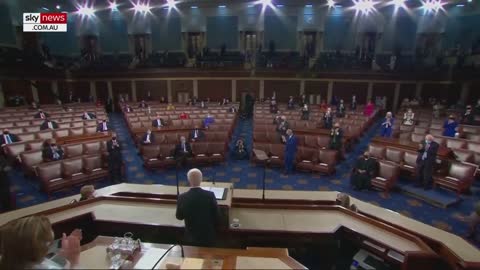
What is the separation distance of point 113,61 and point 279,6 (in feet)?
44.9

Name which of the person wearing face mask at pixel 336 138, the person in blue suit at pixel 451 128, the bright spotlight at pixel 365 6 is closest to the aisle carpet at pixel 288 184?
the person wearing face mask at pixel 336 138

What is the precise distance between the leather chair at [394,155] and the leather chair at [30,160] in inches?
386

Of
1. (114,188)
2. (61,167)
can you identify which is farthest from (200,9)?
(114,188)

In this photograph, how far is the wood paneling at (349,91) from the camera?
1895 cm

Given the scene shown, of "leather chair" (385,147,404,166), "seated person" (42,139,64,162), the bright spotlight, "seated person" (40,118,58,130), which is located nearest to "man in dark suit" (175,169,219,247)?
"seated person" (42,139,64,162)

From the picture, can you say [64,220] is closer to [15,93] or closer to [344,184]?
[344,184]

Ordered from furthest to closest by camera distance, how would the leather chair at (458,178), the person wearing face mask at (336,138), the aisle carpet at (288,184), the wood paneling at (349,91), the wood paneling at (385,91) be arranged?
1. the wood paneling at (349,91)
2. the wood paneling at (385,91)
3. the person wearing face mask at (336,138)
4. the leather chair at (458,178)
5. the aisle carpet at (288,184)

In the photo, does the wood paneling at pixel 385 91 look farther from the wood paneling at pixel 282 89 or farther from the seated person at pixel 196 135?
the seated person at pixel 196 135

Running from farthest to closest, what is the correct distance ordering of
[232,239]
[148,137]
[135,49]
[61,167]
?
[135,49] → [148,137] → [61,167] → [232,239]

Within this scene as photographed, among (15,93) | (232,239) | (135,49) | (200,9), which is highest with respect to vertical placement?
(200,9)

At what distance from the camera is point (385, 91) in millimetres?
18594

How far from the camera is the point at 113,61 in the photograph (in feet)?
72.8

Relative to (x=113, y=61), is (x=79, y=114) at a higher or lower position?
lower

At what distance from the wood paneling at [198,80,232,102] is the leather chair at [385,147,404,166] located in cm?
1366
